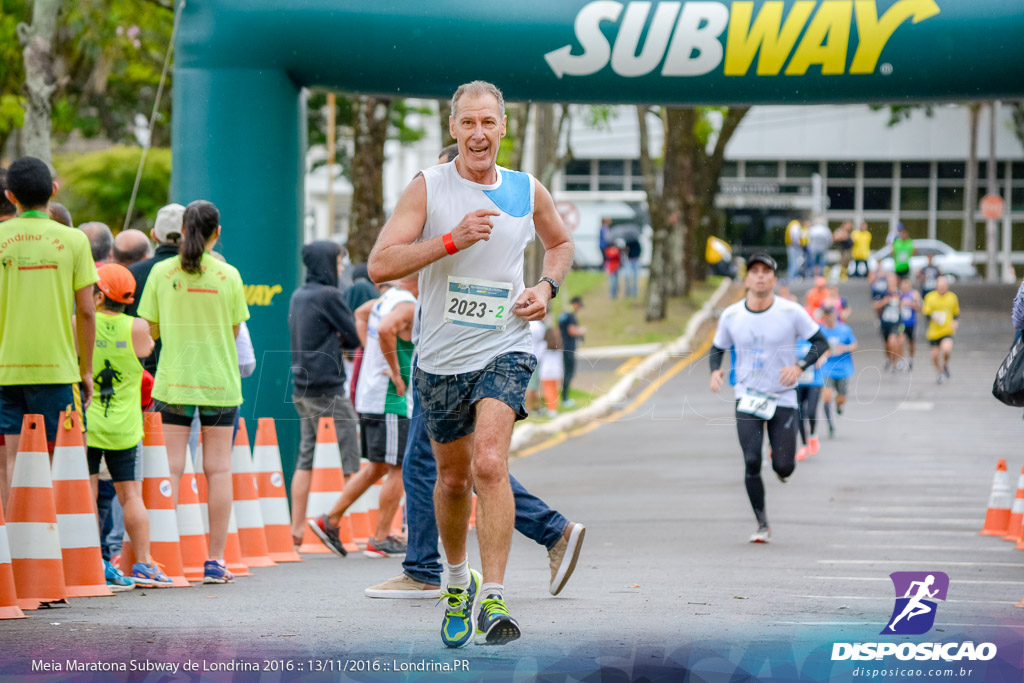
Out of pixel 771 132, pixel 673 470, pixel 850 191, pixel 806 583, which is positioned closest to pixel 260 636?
pixel 806 583

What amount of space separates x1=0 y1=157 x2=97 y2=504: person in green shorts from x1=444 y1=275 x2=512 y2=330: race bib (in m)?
2.14

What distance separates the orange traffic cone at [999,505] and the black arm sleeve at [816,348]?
5.13 ft

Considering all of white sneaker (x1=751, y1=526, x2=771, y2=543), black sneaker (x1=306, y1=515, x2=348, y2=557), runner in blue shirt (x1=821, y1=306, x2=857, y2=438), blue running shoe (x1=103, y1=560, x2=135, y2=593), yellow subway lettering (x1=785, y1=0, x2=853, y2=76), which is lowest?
white sneaker (x1=751, y1=526, x2=771, y2=543)

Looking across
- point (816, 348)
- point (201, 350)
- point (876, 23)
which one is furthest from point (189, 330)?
point (876, 23)

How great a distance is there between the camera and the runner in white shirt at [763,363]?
32.2 feet

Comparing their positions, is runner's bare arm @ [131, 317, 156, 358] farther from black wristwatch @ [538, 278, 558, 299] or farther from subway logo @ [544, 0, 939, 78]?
subway logo @ [544, 0, 939, 78]

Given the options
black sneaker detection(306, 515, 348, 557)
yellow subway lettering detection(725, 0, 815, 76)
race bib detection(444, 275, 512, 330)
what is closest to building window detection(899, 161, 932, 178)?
yellow subway lettering detection(725, 0, 815, 76)

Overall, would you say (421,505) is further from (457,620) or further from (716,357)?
(716,357)

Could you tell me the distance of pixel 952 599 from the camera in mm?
7066

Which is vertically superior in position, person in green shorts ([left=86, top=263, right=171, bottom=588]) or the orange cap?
the orange cap

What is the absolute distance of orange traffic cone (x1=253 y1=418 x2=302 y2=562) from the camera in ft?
28.8

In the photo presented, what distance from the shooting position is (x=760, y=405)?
983 centimetres

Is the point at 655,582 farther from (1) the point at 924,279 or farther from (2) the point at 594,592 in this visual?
(1) the point at 924,279

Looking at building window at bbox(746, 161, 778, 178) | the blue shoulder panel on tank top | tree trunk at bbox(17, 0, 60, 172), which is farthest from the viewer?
building window at bbox(746, 161, 778, 178)
